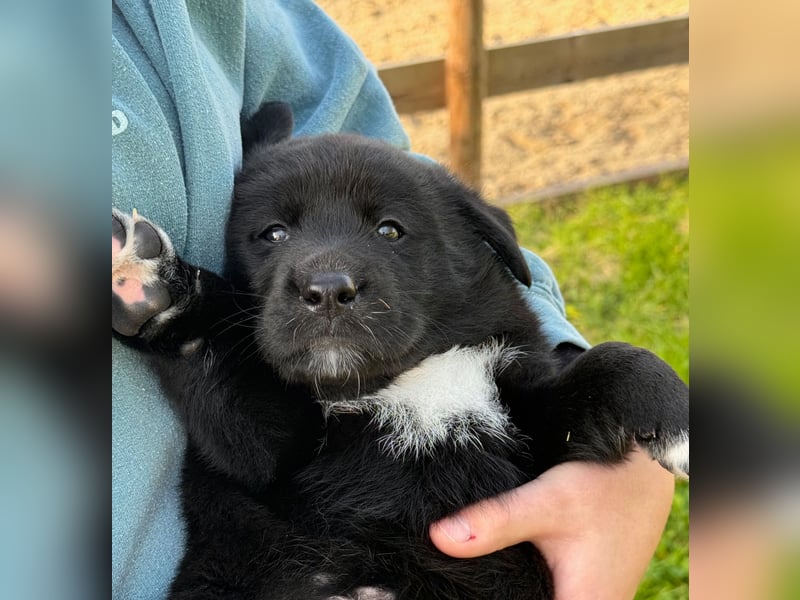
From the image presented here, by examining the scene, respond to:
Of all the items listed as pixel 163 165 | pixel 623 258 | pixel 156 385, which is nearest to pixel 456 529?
pixel 156 385

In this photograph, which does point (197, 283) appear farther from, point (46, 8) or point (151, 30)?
point (46, 8)

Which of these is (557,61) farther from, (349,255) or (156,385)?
(156,385)

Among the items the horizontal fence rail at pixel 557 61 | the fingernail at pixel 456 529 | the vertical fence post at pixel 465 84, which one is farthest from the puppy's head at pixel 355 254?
the horizontal fence rail at pixel 557 61

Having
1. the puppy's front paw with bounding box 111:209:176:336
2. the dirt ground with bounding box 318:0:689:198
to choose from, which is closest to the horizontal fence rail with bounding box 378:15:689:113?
the dirt ground with bounding box 318:0:689:198

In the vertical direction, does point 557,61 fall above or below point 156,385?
below

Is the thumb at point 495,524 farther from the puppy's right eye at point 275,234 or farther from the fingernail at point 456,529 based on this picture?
the puppy's right eye at point 275,234
